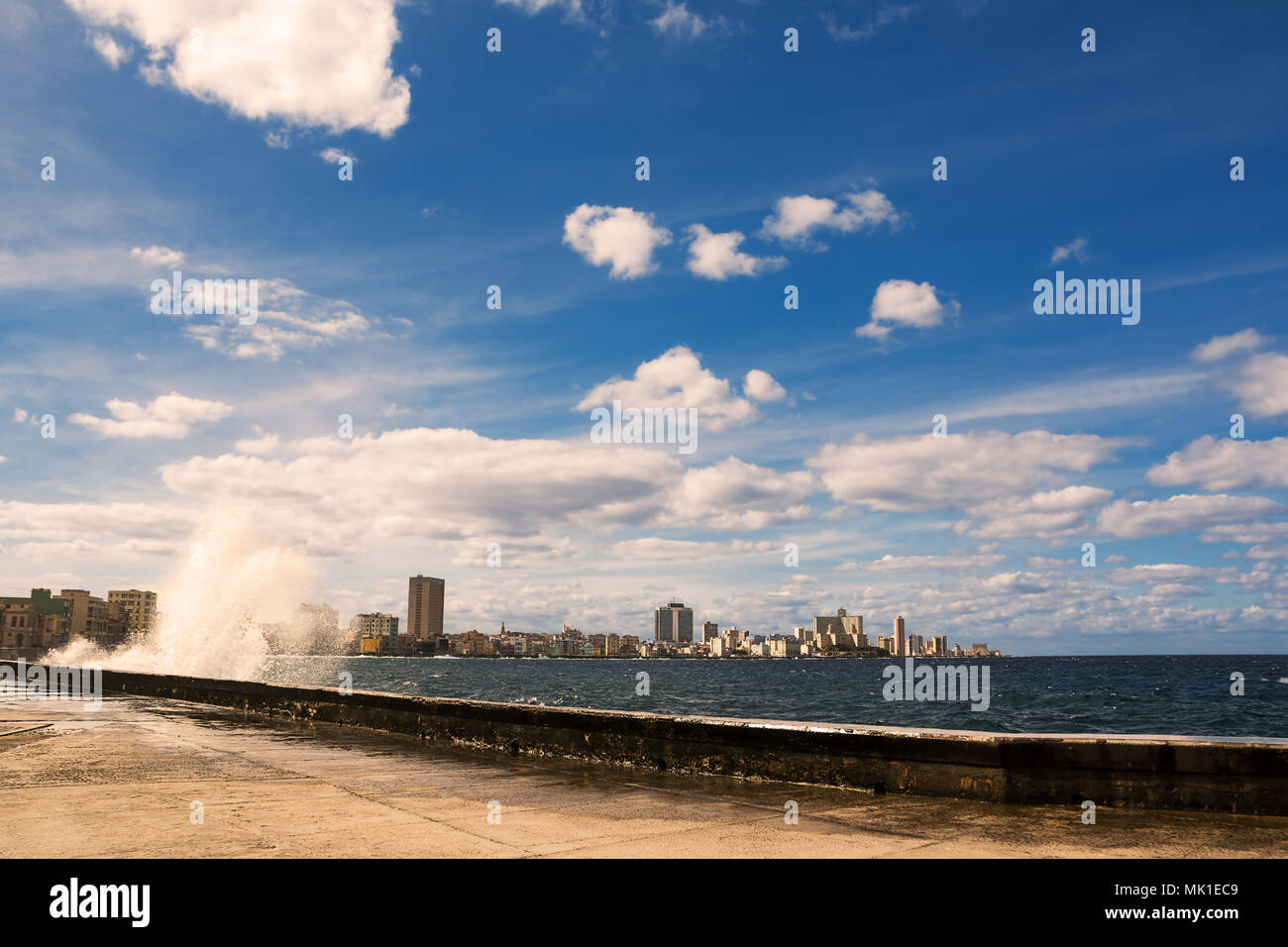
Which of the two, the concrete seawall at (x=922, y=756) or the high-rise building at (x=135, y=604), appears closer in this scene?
the concrete seawall at (x=922, y=756)

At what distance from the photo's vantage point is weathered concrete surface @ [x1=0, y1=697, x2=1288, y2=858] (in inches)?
180

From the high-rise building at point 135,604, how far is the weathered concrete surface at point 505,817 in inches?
7599

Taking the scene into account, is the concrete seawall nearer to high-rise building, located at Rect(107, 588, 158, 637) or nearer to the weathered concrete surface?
the weathered concrete surface

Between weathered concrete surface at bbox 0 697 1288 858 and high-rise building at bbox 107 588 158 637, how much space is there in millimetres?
193024

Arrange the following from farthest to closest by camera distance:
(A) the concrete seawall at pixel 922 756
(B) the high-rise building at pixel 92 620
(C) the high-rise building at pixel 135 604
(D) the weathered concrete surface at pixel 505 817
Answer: (C) the high-rise building at pixel 135 604 < (B) the high-rise building at pixel 92 620 < (A) the concrete seawall at pixel 922 756 < (D) the weathered concrete surface at pixel 505 817

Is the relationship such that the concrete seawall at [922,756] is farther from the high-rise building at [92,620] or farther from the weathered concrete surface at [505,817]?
the high-rise building at [92,620]

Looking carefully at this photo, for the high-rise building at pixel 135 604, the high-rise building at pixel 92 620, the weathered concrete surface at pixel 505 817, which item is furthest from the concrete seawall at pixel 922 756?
the high-rise building at pixel 135 604

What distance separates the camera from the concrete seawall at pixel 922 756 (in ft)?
18.1

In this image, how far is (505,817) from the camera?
217 inches

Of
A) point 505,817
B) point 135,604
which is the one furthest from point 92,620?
point 505,817

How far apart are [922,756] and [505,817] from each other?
306 cm

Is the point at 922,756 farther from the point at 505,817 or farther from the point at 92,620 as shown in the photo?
the point at 92,620

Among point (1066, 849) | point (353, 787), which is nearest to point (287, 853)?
point (353, 787)
